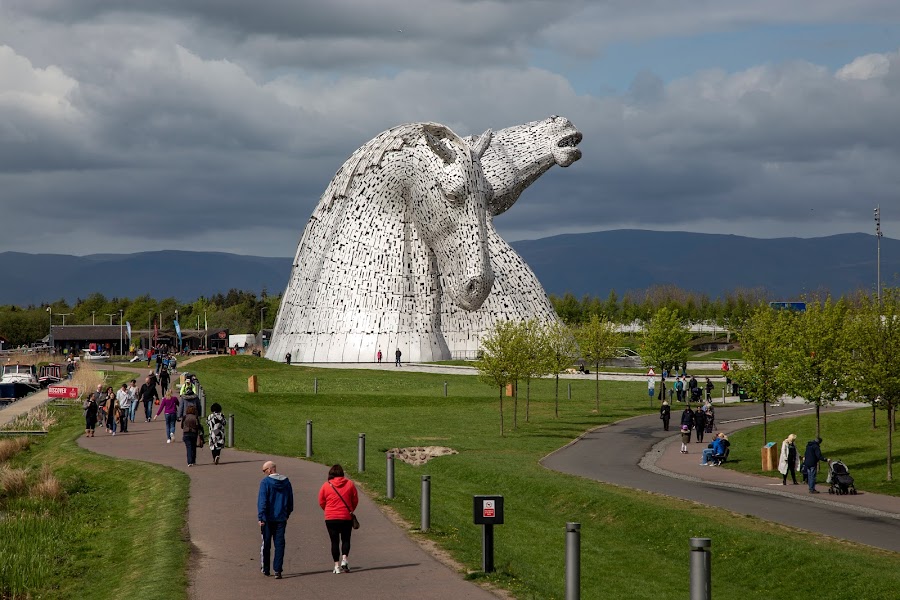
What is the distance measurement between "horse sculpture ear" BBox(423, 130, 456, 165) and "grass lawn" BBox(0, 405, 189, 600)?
133 ft

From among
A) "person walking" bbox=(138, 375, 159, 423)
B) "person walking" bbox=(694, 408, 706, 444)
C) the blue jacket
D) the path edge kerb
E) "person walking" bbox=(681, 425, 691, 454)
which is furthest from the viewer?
"person walking" bbox=(138, 375, 159, 423)

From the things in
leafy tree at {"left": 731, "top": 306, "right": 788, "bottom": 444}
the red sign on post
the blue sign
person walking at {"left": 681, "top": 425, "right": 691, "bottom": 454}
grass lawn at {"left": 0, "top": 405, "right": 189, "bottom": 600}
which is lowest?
grass lawn at {"left": 0, "top": 405, "right": 189, "bottom": 600}

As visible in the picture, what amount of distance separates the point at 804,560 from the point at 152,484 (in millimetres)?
13936

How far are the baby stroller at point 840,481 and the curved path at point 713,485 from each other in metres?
0.32

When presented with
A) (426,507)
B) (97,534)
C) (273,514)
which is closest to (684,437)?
(426,507)

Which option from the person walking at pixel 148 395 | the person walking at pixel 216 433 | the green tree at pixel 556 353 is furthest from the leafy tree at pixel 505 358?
the person walking at pixel 216 433

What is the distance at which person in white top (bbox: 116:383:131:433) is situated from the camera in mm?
35562

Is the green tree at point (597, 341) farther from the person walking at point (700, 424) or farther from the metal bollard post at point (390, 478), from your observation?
the metal bollard post at point (390, 478)

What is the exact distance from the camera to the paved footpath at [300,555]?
1452 cm

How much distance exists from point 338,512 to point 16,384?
5489 cm

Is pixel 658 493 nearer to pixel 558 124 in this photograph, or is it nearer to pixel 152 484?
pixel 152 484

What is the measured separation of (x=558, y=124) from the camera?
265 feet

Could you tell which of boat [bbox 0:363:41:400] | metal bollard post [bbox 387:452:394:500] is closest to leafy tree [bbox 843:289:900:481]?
metal bollard post [bbox 387:452:394:500]

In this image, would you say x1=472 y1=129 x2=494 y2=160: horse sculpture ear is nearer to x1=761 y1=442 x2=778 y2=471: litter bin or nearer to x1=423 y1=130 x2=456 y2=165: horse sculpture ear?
x1=423 y1=130 x2=456 y2=165: horse sculpture ear
